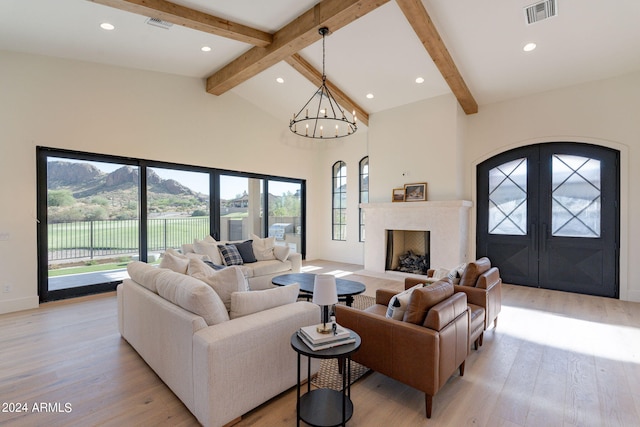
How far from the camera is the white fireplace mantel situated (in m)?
5.73

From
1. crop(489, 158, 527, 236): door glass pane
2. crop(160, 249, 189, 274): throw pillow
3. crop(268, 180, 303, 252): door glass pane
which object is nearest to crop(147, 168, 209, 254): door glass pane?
crop(268, 180, 303, 252): door glass pane

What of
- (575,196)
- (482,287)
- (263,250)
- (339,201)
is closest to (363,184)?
(339,201)

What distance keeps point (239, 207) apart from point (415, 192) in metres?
3.94

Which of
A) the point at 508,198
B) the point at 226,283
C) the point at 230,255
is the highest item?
the point at 508,198

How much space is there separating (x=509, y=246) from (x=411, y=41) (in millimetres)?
4249

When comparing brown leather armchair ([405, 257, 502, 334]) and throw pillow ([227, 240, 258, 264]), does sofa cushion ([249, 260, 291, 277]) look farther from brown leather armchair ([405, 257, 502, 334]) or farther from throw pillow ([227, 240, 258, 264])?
brown leather armchair ([405, 257, 502, 334])

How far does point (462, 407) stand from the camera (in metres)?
2.18

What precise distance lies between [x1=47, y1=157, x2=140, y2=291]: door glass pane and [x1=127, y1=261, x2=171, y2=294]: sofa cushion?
2522 mm

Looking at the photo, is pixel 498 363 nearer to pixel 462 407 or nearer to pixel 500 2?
pixel 462 407

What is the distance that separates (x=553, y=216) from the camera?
5.46m

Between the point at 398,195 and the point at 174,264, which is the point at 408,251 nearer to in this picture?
the point at 398,195

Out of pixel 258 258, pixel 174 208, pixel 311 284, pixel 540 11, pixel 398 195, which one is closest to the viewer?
pixel 540 11

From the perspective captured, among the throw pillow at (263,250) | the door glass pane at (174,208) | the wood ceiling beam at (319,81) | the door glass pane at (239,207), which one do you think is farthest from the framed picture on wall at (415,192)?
the door glass pane at (174,208)

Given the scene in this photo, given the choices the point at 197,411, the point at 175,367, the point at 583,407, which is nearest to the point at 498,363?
Answer: the point at 583,407
